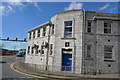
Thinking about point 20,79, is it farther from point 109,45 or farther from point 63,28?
point 109,45

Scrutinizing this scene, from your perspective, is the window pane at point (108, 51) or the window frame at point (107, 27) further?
the window frame at point (107, 27)

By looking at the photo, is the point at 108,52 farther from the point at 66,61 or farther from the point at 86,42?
the point at 66,61

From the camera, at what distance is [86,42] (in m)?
12.5

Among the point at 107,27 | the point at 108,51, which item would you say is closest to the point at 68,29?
the point at 107,27

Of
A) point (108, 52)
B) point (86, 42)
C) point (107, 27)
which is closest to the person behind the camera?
point (86, 42)

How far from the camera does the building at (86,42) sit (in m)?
12.3

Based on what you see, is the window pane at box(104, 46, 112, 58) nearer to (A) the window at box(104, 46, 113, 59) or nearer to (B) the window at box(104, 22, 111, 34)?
(A) the window at box(104, 46, 113, 59)

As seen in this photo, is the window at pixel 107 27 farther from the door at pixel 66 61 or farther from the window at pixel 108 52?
the door at pixel 66 61

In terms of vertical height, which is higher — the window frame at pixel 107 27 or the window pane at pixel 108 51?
the window frame at pixel 107 27

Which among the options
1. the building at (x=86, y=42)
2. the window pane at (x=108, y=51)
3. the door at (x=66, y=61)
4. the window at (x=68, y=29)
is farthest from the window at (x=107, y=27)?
the door at (x=66, y=61)

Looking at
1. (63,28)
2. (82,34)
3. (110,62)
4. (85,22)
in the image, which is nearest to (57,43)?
(63,28)

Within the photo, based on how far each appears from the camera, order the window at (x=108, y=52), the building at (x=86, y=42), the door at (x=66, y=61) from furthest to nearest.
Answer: the window at (x=108, y=52) < the door at (x=66, y=61) < the building at (x=86, y=42)

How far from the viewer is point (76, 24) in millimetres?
12898

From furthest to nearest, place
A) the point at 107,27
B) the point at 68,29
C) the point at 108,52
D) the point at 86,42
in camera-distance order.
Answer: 1. the point at 68,29
2. the point at 107,27
3. the point at 108,52
4. the point at 86,42
